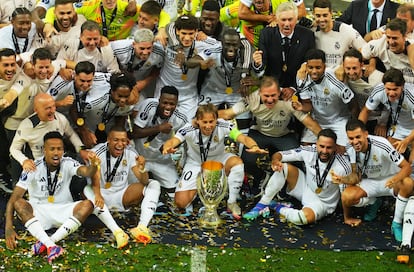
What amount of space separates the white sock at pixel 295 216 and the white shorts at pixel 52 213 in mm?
2207

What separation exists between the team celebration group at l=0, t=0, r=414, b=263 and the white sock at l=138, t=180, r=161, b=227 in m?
0.01

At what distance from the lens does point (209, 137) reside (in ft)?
34.1

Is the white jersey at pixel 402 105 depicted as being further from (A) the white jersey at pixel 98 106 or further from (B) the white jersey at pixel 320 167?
(A) the white jersey at pixel 98 106

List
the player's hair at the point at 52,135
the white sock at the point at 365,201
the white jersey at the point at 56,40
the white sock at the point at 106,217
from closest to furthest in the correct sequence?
1. the white sock at the point at 106,217
2. the player's hair at the point at 52,135
3. the white sock at the point at 365,201
4. the white jersey at the point at 56,40

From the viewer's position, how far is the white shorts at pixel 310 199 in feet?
33.1

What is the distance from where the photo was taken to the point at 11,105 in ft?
34.3

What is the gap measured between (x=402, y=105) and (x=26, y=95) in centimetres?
407

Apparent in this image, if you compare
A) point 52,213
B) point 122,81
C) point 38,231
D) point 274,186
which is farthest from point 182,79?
point 38,231

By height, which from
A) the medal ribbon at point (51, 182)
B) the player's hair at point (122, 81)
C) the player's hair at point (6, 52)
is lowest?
the medal ribbon at point (51, 182)

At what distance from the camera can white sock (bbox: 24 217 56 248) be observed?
9.18 meters

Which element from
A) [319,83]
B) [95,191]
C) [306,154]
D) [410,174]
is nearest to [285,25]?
[319,83]

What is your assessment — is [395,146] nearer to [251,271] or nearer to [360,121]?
[360,121]

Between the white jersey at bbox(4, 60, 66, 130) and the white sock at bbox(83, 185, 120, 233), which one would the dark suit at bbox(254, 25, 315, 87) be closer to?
the white jersey at bbox(4, 60, 66, 130)

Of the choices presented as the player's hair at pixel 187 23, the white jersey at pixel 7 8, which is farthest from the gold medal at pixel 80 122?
the white jersey at pixel 7 8
